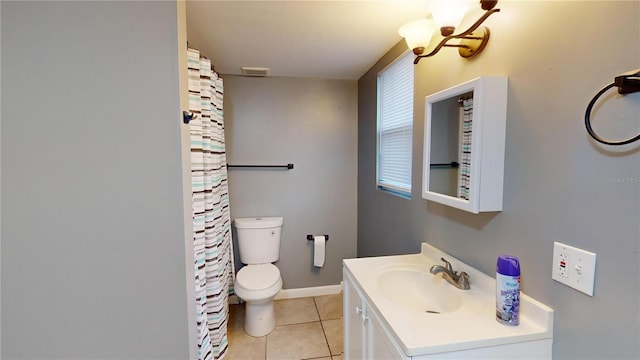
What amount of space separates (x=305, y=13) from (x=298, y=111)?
121cm

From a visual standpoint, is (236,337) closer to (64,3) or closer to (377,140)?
→ (377,140)

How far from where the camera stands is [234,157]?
2629 mm

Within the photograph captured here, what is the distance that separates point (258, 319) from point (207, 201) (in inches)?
→ 44.5

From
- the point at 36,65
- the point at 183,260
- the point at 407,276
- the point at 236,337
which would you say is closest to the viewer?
the point at 36,65


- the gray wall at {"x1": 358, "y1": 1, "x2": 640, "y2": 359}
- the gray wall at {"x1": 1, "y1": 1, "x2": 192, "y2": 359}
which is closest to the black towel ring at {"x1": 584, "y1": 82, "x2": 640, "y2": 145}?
the gray wall at {"x1": 358, "y1": 1, "x2": 640, "y2": 359}

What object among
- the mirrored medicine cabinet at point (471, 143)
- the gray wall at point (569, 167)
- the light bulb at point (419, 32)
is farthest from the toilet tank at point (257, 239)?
the light bulb at point (419, 32)

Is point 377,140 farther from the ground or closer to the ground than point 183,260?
farther from the ground

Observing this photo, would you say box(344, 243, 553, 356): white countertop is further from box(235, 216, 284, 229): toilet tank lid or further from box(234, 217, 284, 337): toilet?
box(235, 216, 284, 229): toilet tank lid

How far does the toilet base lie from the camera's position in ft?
7.35

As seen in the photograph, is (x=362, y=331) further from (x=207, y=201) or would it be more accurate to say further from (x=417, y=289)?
(x=207, y=201)

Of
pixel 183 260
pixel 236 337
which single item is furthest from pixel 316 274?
pixel 183 260

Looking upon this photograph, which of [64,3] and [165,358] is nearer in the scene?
[64,3]

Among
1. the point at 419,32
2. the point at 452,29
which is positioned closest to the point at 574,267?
the point at 452,29

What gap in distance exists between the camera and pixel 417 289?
141 centimetres
